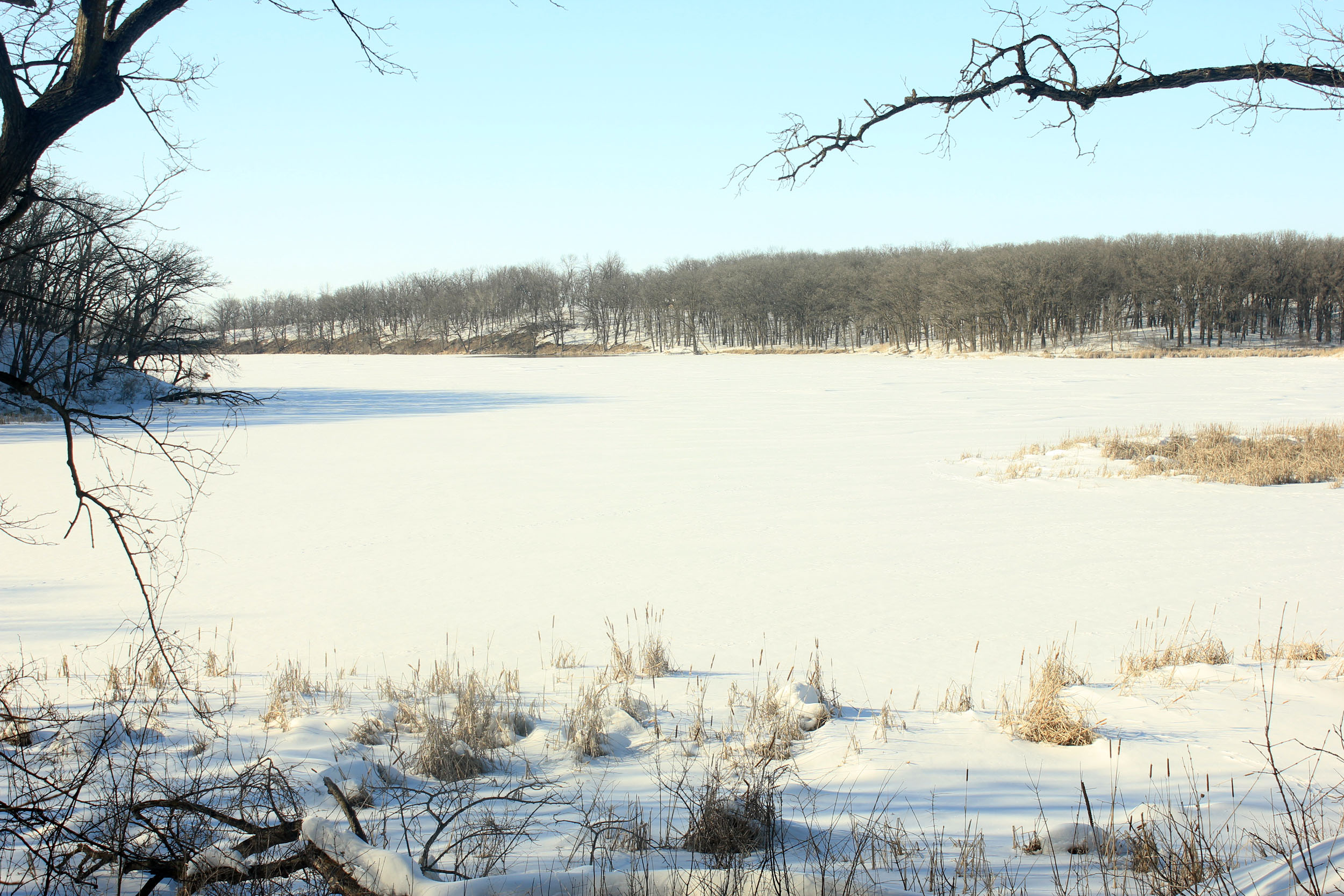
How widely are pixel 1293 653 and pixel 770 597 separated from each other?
4806 millimetres

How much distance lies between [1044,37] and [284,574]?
10.1 meters

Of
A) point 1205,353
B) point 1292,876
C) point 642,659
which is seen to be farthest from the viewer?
point 1205,353

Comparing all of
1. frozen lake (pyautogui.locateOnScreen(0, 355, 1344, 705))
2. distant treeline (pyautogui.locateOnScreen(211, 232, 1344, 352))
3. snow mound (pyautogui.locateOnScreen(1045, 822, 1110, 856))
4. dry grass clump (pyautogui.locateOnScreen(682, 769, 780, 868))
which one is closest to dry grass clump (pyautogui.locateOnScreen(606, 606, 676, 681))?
frozen lake (pyautogui.locateOnScreen(0, 355, 1344, 705))

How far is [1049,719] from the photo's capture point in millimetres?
4617

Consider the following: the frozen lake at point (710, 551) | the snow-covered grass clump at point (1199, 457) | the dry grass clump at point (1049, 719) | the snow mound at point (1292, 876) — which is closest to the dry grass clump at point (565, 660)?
the frozen lake at point (710, 551)

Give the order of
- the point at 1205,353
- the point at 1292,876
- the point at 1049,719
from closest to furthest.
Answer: the point at 1292,876, the point at 1049,719, the point at 1205,353

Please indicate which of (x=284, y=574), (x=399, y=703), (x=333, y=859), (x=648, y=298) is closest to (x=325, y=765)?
(x=399, y=703)

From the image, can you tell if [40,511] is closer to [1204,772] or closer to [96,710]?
[96,710]

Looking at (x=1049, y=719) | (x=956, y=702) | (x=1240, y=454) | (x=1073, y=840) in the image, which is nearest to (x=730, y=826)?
(x=1073, y=840)

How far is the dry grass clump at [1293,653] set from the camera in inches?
245

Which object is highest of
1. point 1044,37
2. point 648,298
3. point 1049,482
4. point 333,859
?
point 648,298

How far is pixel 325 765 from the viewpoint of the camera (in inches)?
163

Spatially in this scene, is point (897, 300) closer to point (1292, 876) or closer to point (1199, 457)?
point (1199, 457)

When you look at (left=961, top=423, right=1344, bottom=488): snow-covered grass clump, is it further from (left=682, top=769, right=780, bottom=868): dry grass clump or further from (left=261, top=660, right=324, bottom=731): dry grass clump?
(left=682, top=769, right=780, bottom=868): dry grass clump
